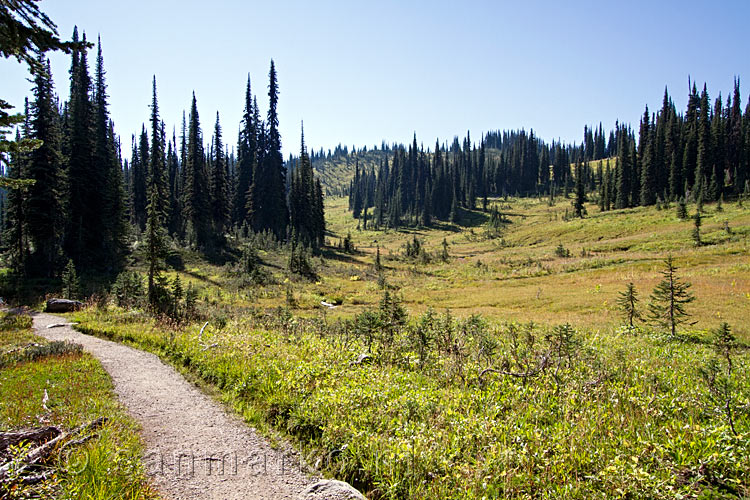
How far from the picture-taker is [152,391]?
8352 millimetres

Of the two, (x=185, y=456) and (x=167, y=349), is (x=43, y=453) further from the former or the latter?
(x=167, y=349)

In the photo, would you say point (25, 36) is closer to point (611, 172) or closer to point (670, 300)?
point (670, 300)

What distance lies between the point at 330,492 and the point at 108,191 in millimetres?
44054

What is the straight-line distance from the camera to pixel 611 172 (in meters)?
91.4

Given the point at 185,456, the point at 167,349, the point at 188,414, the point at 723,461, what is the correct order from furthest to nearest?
the point at 167,349 < the point at 188,414 < the point at 185,456 < the point at 723,461

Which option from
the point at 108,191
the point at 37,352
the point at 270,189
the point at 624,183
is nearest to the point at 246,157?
the point at 270,189

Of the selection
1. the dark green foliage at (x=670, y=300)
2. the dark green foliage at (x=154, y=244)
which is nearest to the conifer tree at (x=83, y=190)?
the dark green foliage at (x=154, y=244)

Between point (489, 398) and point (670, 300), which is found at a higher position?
point (670, 300)

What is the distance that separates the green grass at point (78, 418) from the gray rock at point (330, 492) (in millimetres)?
1973

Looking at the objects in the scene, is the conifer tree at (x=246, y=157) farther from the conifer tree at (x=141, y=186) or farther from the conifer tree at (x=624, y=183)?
the conifer tree at (x=624, y=183)

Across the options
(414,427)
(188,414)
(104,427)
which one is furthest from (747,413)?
(104,427)

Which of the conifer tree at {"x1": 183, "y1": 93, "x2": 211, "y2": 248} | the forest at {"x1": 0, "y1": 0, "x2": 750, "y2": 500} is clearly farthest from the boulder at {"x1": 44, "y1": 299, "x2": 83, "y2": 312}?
the conifer tree at {"x1": 183, "y1": 93, "x2": 211, "y2": 248}

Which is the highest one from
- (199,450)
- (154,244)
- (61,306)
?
(154,244)

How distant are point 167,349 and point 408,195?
409 ft
